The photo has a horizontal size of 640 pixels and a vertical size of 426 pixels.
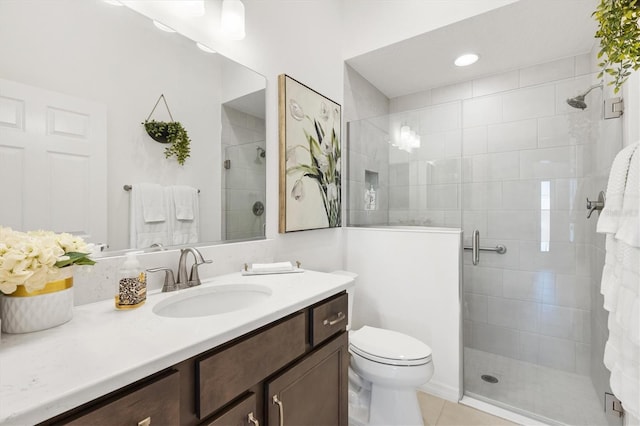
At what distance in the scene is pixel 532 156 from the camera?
80.7 inches

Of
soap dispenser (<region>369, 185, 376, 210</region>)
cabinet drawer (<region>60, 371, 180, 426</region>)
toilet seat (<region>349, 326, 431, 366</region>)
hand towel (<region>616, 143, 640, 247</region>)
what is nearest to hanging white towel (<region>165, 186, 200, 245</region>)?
cabinet drawer (<region>60, 371, 180, 426</region>)

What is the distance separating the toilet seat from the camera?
1.48 meters

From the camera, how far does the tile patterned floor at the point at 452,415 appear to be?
1.71 meters

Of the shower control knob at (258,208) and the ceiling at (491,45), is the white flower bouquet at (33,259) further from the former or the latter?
the ceiling at (491,45)

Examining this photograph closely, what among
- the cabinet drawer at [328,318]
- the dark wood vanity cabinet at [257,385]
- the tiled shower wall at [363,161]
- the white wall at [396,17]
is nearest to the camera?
the dark wood vanity cabinet at [257,385]

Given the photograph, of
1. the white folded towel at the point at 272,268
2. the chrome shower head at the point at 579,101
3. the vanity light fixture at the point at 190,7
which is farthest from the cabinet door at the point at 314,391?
the chrome shower head at the point at 579,101

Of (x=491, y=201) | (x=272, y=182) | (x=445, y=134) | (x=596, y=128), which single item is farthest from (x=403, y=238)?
(x=596, y=128)

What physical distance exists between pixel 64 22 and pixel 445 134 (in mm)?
2048

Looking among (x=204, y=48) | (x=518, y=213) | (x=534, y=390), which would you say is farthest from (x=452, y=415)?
(x=204, y=48)

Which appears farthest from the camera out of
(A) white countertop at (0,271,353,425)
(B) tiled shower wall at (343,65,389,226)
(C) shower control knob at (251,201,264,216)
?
(B) tiled shower wall at (343,65,389,226)

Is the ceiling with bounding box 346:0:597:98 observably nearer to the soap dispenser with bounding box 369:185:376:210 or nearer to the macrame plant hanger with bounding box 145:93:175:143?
the soap dispenser with bounding box 369:185:376:210

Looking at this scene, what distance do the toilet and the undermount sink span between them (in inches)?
18.9

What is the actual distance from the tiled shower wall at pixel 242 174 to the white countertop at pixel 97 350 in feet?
1.85

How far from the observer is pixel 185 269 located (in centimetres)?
121
